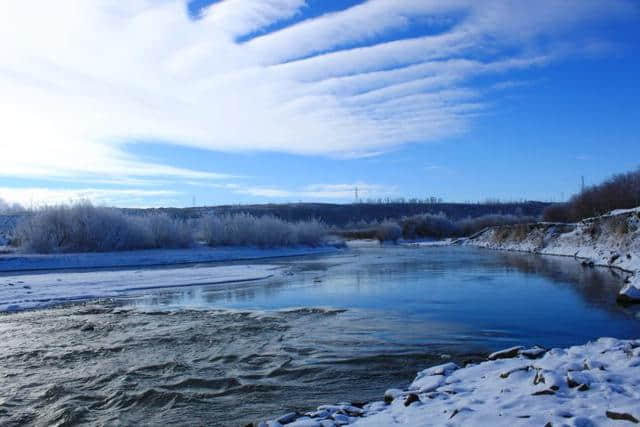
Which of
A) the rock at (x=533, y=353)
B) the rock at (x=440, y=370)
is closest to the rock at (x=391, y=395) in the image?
the rock at (x=440, y=370)

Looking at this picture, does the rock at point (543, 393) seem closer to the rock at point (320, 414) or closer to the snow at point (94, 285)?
the rock at point (320, 414)

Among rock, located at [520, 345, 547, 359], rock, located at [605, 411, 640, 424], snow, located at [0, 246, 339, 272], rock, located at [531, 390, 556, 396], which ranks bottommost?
rock, located at [520, 345, 547, 359]

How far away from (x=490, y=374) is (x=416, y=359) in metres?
2.12

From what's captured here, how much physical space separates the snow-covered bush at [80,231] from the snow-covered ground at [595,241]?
33.4 metres

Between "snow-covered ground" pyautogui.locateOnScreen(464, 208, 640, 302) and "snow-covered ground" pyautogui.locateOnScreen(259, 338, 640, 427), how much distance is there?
9661mm

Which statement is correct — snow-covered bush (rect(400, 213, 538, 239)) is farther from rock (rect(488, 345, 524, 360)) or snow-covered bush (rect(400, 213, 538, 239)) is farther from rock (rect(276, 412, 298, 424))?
rock (rect(276, 412, 298, 424))

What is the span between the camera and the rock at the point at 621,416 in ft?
16.1

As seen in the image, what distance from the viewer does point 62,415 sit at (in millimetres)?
7055

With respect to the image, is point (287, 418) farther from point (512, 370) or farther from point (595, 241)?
point (595, 241)

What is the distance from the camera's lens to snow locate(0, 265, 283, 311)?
59.7 ft

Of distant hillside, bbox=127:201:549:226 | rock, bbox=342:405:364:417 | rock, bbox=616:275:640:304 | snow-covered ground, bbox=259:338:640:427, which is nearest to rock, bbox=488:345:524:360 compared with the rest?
snow-covered ground, bbox=259:338:640:427

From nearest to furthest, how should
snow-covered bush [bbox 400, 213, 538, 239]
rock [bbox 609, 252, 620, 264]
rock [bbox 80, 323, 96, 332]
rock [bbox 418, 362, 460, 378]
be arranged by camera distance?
rock [bbox 418, 362, 460, 378] < rock [bbox 80, 323, 96, 332] < rock [bbox 609, 252, 620, 264] < snow-covered bush [bbox 400, 213, 538, 239]

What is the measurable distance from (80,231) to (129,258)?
5643mm

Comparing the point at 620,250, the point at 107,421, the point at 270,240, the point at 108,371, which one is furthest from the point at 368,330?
the point at 270,240
